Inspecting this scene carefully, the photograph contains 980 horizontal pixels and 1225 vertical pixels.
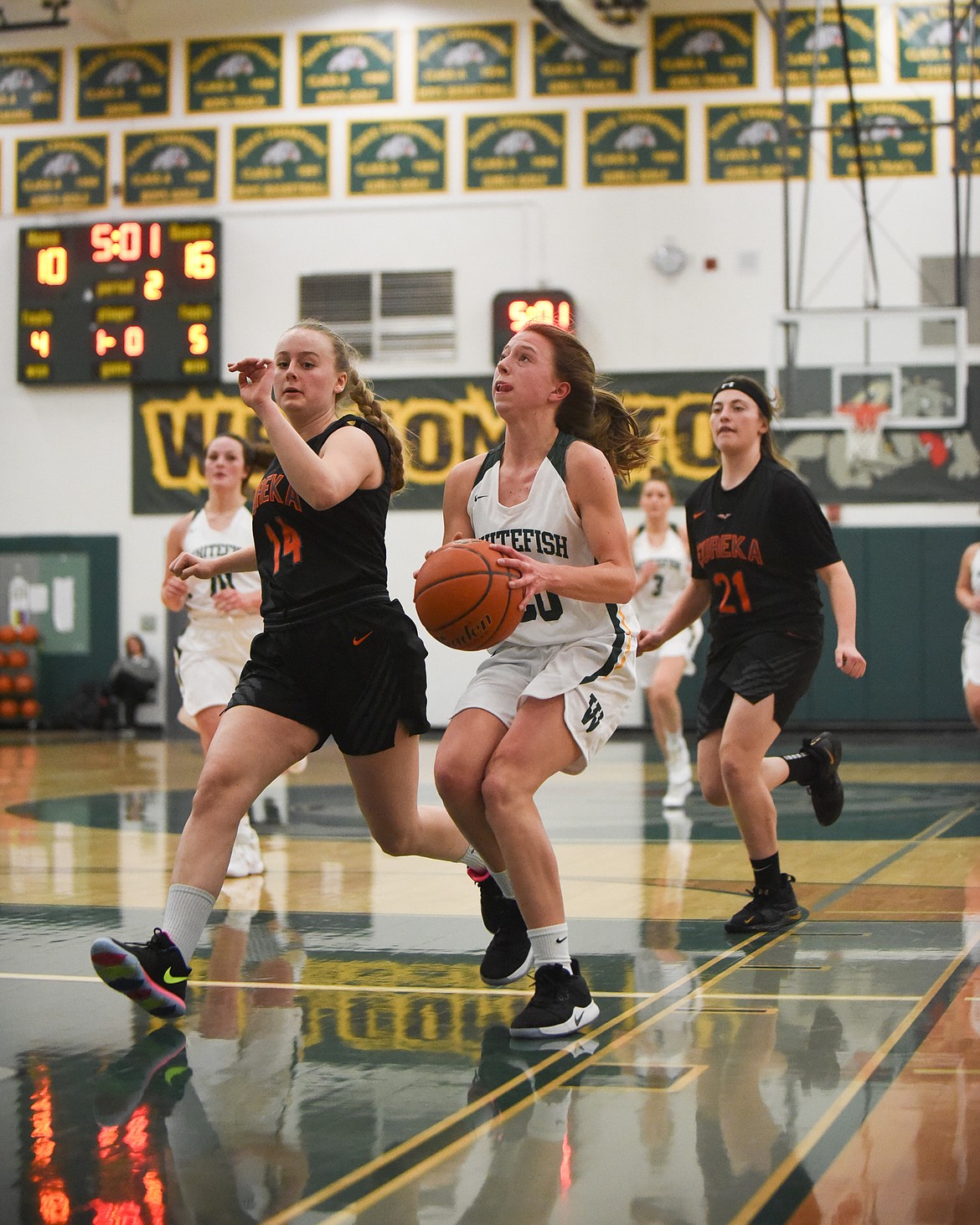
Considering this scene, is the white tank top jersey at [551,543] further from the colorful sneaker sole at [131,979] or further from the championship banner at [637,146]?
the championship banner at [637,146]

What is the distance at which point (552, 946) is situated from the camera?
13.0 ft

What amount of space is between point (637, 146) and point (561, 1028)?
15.2 meters

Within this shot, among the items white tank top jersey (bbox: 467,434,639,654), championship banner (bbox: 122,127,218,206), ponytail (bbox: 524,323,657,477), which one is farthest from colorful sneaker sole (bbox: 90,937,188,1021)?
championship banner (bbox: 122,127,218,206)

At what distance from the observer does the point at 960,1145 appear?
2.96m

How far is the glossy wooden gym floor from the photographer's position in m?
2.74

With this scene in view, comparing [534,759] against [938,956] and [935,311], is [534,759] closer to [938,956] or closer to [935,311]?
[938,956]

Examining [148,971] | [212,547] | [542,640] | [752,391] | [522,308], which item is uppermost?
[522,308]

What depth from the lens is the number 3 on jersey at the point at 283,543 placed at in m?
4.17

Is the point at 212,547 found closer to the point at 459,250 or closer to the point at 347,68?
the point at 459,250

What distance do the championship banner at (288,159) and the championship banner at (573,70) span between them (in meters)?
2.65

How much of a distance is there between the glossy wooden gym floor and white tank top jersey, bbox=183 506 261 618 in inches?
47.2

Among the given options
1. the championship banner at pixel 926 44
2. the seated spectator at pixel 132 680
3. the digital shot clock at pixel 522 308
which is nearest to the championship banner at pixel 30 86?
the digital shot clock at pixel 522 308

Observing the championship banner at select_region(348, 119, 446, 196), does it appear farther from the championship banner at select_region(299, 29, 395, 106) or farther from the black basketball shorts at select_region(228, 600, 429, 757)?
the black basketball shorts at select_region(228, 600, 429, 757)

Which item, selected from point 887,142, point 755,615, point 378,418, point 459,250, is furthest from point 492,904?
point 887,142
